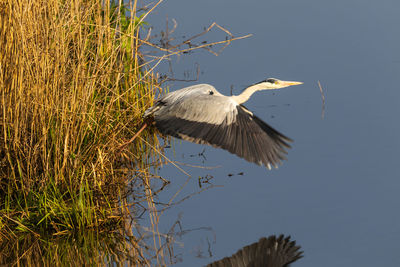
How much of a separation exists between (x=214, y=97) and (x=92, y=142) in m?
0.95

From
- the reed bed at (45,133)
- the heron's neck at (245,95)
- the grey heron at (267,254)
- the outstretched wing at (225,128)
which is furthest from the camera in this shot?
the heron's neck at (245,95)

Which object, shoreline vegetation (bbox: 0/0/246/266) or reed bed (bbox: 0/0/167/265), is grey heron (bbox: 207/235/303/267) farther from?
reed bed (bbox: 0/0/167/265)

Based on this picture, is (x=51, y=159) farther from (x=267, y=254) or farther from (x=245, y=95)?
(x=245, y=95)

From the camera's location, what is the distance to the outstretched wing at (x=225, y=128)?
15.7 ft

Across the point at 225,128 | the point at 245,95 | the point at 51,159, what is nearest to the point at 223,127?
the point at 225,128

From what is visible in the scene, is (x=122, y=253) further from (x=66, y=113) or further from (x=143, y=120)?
(x=143, y=120)

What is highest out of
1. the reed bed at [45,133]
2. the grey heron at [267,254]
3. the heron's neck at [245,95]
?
the heron's neck at [245,95]

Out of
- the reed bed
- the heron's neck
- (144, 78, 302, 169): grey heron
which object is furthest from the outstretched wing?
the reed bed

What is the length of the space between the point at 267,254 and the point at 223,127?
96 cm

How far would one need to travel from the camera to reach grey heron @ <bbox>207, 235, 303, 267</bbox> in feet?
14.0

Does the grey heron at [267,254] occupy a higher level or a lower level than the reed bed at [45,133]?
lower

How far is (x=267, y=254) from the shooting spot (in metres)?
4.38

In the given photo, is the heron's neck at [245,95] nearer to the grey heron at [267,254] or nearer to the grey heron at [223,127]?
the grey heron at [223,127]

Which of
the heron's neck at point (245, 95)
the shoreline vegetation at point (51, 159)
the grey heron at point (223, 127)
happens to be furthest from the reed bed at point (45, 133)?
the heron's neck at point (245, 95)
